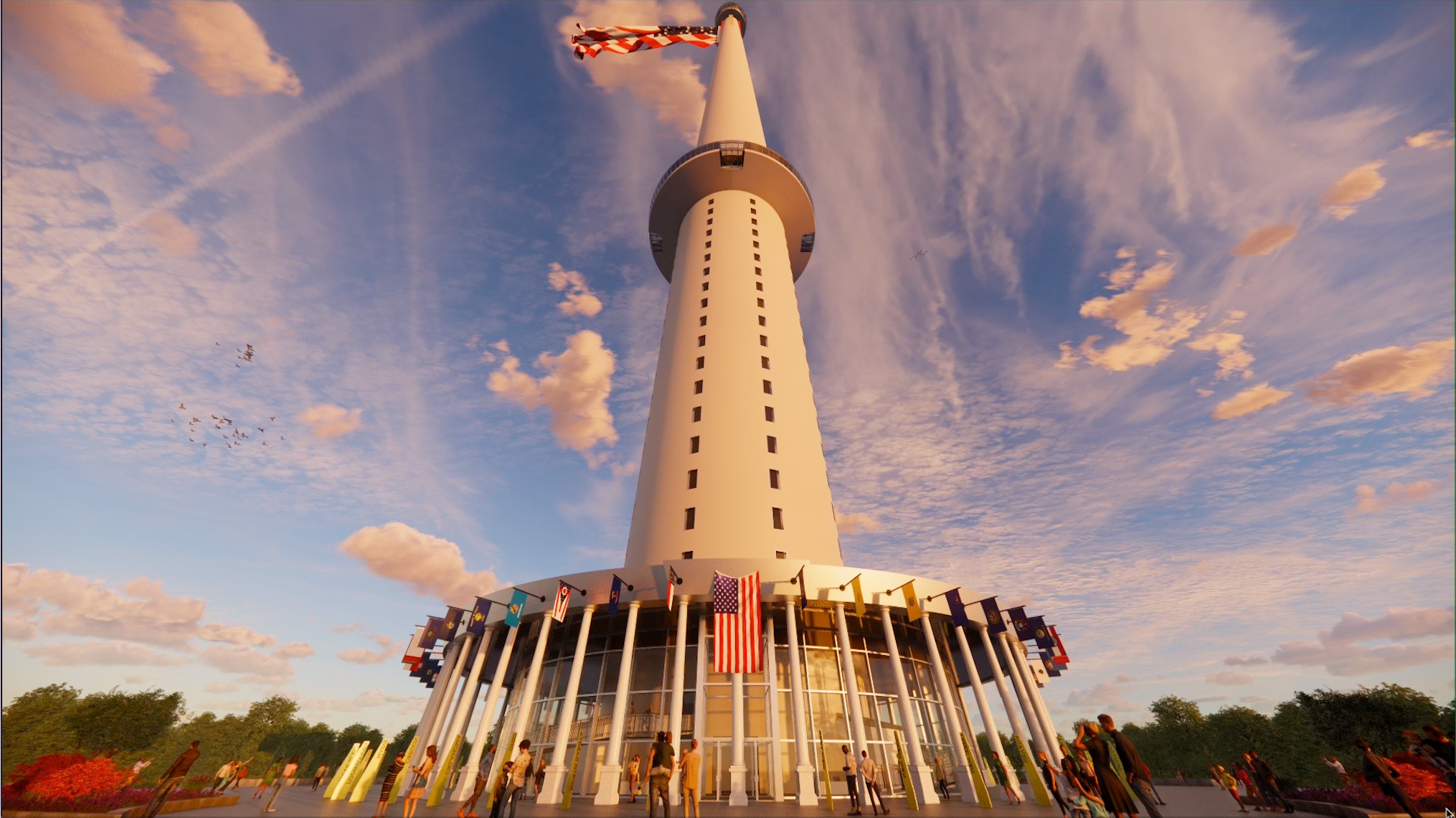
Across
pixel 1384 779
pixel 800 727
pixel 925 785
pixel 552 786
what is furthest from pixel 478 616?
pixel 1384 779

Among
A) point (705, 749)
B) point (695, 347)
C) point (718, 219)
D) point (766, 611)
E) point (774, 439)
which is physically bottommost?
point (705, 749)

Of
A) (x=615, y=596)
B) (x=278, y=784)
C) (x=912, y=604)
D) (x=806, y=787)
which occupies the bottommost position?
(x=806, y=787)

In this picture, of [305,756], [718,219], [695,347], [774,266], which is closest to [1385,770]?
[695,347]

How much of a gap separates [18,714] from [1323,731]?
13443 cm

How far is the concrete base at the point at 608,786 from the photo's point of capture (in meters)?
25.0

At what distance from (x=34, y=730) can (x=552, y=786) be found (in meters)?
81.0

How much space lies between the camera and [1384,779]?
1534cm

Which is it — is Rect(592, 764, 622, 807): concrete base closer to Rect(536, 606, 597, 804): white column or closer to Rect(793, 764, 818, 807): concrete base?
Rect(536, 606, 597, 804): white column

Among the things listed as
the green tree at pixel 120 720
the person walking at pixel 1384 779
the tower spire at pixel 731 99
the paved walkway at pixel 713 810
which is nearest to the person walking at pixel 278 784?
the paved walkway at pixel 713 810

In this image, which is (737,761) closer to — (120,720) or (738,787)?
(738,787)

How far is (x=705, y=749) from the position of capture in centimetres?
2911

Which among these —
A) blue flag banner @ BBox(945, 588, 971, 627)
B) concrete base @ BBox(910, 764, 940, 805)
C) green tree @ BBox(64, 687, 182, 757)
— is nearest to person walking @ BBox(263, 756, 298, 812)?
concrete base @ BBox(910, 764, 940, 805)

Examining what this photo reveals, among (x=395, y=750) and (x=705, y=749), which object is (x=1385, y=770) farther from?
(x=395, y=750)

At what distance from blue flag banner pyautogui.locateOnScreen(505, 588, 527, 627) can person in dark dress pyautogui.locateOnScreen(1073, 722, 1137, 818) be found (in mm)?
25850
